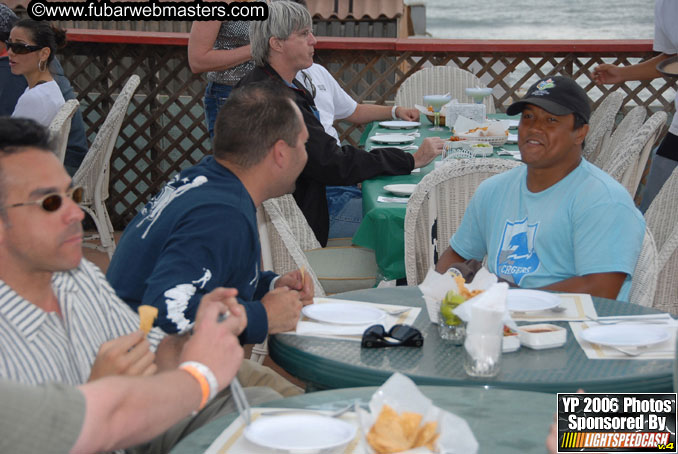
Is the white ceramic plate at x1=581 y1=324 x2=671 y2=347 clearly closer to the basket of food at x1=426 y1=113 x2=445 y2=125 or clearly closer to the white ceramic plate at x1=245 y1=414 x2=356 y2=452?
the white ceramic plate at x1=245 y1=414 x2=356 y2=452

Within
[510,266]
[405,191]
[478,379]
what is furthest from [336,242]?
[478,379]

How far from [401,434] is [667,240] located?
1.89 m

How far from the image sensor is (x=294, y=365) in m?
1.93

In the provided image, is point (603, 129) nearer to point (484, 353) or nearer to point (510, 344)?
point (510, 344)

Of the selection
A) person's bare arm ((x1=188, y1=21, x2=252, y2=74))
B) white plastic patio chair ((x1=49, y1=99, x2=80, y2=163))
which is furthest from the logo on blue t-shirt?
white plastic patio chair ((x1=49, y1=99, x2=80, y2=163))

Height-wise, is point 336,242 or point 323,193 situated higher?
point 323,193

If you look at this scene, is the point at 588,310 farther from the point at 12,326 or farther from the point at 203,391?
the point at 12,326

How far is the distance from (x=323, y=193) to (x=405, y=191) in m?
0.54

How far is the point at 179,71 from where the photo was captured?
634 centimetres

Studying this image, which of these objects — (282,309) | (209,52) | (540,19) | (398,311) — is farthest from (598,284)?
(540,19)

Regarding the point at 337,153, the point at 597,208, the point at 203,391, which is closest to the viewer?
the point at 203,391

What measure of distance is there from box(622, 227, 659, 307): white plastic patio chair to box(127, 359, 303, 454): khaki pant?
0.97m

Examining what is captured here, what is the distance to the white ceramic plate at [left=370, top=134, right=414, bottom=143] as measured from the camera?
472 cm

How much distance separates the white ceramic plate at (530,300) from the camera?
2.12 meters
